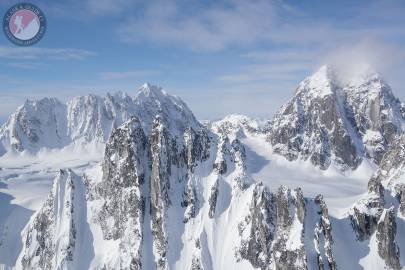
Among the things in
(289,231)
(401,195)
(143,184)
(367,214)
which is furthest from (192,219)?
(401,195)

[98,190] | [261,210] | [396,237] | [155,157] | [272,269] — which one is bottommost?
[272,269]

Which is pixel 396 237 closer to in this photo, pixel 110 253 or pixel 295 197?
pixel 295 197

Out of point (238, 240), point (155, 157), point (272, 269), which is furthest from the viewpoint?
point (155, 157)

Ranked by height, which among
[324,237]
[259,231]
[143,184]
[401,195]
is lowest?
[324,237]

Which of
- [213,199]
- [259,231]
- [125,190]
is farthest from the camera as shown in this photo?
[125,190]

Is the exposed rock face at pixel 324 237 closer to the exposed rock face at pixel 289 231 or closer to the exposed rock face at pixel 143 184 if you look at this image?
the exposed rock face at pixel 289 231

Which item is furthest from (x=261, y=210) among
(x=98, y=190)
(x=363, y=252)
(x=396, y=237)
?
(x=98, y=190)

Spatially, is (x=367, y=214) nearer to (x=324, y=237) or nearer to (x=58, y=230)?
(x=324, y=237)
